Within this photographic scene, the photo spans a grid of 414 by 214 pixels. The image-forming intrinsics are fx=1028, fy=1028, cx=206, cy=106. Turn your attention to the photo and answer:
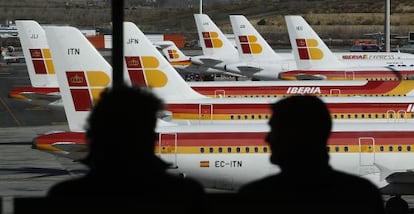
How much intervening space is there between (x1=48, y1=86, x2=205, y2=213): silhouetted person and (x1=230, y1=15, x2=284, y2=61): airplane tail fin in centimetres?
5681

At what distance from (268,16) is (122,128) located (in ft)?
511

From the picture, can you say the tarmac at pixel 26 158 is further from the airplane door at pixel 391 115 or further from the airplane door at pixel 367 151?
the airplane door at pixel 391 115

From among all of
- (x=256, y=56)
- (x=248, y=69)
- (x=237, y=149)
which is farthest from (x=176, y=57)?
(x=237, y=149)

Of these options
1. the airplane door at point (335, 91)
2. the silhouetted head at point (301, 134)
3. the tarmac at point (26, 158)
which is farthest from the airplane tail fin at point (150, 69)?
the silhouetted head at point (301, 134)

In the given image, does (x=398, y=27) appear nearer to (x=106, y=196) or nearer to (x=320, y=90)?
(x=320, y=90)

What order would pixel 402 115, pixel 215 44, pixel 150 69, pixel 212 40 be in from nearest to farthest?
1. pixel 402 115
2. pixel 150 69
3. pixel 212 40
4. pixel 215 44

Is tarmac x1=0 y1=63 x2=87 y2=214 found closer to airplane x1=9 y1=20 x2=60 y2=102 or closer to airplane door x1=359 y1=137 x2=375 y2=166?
airplane x1=9 y1=20 x2=60 y2=102

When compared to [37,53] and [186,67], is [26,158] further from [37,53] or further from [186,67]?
[186,67]

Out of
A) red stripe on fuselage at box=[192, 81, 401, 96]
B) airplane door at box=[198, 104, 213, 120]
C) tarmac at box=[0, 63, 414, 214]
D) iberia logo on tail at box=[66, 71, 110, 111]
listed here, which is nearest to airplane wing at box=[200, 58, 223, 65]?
tarmac at box=[0, 63, 414, 214]

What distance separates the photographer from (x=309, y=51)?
5419 centimetres

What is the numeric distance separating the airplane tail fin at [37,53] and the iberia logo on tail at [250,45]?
77.0ft

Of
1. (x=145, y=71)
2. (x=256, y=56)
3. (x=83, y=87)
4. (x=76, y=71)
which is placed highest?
(x=76, y=71)

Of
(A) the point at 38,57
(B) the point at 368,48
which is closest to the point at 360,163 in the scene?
(A) the point at 38,57

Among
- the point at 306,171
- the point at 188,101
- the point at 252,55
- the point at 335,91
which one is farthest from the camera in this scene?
the point at 252,55
